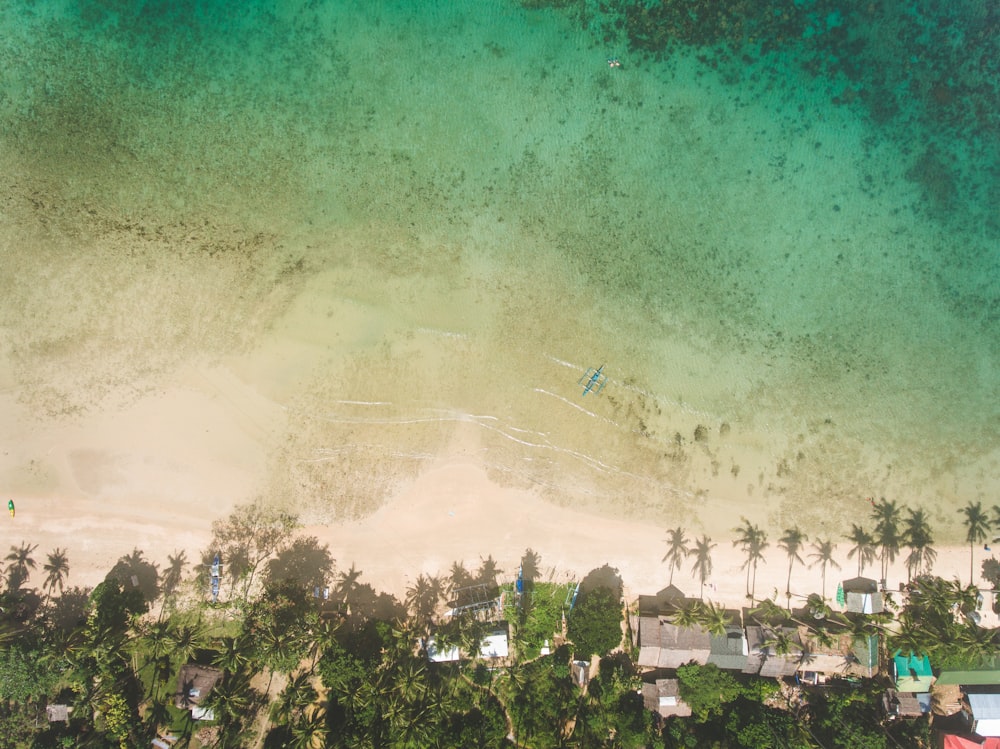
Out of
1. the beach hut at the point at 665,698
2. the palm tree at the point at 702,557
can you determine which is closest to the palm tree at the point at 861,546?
the palm tree at the point at 702,557

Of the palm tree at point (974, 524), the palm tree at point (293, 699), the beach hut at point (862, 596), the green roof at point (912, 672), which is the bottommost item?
the palm tree at point (293, 699)

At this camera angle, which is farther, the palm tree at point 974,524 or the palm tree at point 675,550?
the palm tree at point 974,524

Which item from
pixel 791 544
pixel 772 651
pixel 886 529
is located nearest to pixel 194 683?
pixel 772 651

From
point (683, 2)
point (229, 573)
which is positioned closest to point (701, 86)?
point (683, 2)

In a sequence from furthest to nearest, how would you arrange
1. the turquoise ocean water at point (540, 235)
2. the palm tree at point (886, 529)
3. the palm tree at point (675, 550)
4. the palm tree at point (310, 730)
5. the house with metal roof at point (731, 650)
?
1. the palm tree at point (886, 529)
2. the palm tree at point (675, 550)
3. the turquoise ocean water at point (540, 235)
4. the house with metal roof at point (731, 650)
5. the palm tree at point (310, 730)

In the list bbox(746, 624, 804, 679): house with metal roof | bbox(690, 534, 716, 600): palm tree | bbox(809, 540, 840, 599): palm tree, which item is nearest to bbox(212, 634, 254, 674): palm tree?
bbox(690, 534, 716, 600): palm tree

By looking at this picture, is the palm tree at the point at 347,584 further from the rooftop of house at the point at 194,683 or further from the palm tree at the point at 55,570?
the palm tree at the point at 55,570
